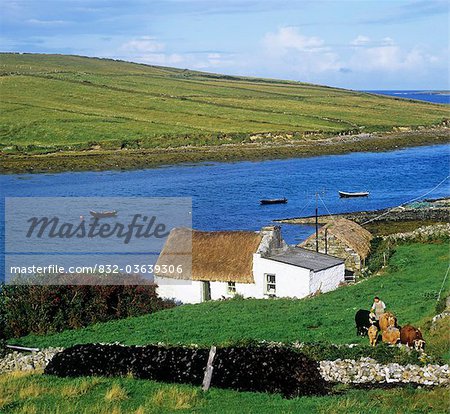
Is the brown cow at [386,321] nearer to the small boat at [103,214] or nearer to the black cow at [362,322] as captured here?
the black cow at [362,322]

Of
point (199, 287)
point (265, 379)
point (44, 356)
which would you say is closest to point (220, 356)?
point (265, 379)

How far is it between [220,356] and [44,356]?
7.45 meters

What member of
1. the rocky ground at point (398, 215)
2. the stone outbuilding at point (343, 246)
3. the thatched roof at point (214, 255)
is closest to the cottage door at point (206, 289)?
the thatched roof at point (214, 255)

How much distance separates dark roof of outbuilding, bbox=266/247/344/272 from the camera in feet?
117

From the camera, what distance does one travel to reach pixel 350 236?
43.8 metres

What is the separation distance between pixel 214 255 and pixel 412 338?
55.5ft

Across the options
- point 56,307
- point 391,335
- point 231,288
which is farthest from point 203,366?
point 231,288

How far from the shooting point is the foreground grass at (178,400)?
1723 cm

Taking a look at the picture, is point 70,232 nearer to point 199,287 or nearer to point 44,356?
point 199,287

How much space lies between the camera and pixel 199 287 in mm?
37125

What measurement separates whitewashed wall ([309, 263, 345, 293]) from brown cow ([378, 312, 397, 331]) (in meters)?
11.9

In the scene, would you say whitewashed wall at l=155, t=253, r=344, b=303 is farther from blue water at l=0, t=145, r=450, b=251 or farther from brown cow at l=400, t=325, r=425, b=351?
blue water at l=0, t=145, r=450, b=251

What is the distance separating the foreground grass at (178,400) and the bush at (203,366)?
1.72 ft

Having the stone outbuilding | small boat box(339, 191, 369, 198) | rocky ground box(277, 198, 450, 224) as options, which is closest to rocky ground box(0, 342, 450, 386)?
the stone outbuilding
